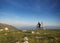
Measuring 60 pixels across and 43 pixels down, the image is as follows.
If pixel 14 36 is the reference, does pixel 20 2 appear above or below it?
above

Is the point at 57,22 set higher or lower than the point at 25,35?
higher

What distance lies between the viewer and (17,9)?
3.97 meters

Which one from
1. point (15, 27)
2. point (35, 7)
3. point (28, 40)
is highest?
point (35, 7)

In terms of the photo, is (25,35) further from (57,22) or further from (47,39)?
(57,22)

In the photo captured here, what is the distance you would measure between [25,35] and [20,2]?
0.88 meters

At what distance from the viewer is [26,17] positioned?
4090mm

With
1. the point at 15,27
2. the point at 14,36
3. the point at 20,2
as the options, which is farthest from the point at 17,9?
the point at 14,36

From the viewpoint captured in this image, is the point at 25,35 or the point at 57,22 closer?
the point at 25,35

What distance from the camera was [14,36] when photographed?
150 inches

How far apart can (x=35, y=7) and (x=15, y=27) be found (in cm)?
77

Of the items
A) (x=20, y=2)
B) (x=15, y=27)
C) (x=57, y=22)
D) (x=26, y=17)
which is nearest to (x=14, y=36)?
(x=15, y=27)

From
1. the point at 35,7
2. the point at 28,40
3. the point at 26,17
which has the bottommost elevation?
the point at 28,40

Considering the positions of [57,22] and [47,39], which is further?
[57,22]

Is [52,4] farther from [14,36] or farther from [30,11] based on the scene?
[14,36]
